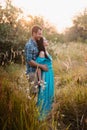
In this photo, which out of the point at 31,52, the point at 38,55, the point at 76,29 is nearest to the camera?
the point at 31,52

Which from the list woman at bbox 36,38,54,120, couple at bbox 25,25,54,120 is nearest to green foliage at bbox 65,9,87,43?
woman at bbox 36,38,54,120

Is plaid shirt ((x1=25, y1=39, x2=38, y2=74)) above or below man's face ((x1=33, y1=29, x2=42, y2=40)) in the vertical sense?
below

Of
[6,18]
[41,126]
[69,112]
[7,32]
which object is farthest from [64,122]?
[6,18]

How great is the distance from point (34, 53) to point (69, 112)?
1249 millimetres

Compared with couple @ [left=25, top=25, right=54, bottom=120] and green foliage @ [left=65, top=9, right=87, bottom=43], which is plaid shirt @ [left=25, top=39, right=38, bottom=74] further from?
green foliage @ [left=65, top=9, right=87, bottom=43]

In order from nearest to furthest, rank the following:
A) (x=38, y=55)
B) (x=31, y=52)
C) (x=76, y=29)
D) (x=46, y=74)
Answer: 1. (x=31, y=52)
2. (x=38, y=55)
3. (x=46, y=74)
4. (x=76, y=29)

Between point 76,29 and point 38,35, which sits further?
point 76,29

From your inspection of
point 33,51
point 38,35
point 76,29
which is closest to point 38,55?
point 33,51

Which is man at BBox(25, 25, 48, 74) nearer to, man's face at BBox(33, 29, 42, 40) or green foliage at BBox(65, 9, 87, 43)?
man's face at BBox(33, 29, 42, 40)

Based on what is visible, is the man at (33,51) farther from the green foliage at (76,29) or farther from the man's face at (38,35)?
the green foliage at (76,29)

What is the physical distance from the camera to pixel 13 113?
3.27 meters

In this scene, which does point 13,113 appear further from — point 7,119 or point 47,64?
point 47,64

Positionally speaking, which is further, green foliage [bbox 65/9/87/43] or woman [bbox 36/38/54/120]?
green foliage [bbox 65/9/87/43]

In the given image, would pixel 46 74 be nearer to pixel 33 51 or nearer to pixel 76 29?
pixel 33 51
